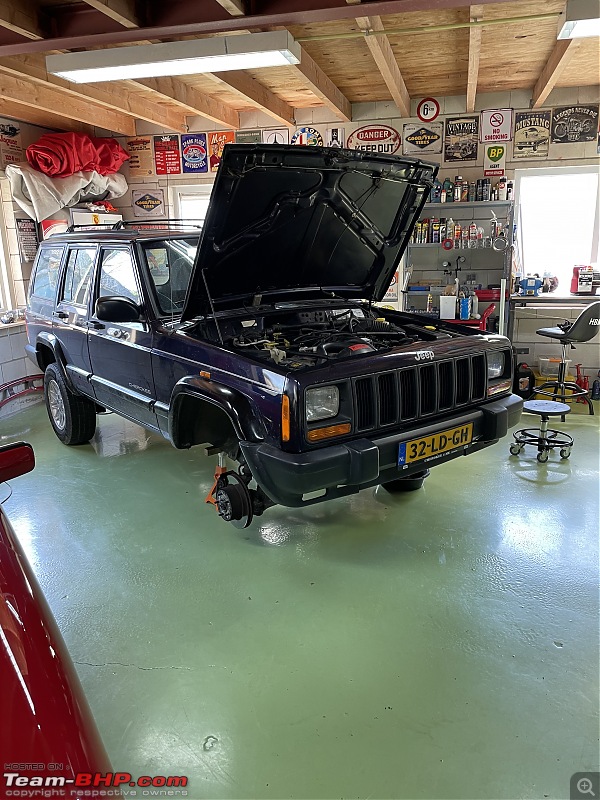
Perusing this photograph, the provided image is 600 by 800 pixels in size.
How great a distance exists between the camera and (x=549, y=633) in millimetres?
2549

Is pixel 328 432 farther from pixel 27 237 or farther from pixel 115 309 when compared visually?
pixel 27 237

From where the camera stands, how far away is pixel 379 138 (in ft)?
22.7

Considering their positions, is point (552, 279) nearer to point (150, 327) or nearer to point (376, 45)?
point (376, 45)

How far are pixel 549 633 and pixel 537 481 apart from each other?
70.5 inches

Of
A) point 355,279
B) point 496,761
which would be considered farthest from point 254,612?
point 355,279

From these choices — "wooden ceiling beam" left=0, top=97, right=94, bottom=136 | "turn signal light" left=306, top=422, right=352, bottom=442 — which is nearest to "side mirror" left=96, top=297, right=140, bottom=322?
"turn signal light" left=306, top=422, right=352, bottom=442

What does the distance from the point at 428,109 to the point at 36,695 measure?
710cm

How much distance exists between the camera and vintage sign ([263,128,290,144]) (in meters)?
7.21

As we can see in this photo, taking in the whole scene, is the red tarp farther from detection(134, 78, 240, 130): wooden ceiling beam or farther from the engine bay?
the engine bay

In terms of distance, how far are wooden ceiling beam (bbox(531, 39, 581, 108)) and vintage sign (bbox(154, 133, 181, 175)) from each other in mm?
4376

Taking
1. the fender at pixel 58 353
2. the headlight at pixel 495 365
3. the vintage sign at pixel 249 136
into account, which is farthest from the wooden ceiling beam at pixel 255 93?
the headlight at pixel 495 365

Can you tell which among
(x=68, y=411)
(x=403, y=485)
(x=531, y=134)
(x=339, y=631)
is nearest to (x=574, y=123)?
(x=531, y=134)

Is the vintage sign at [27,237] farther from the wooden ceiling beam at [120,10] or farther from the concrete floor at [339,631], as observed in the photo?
the concrete floor at [339,631]

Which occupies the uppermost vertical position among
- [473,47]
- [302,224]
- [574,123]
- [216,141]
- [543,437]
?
[473,47]
